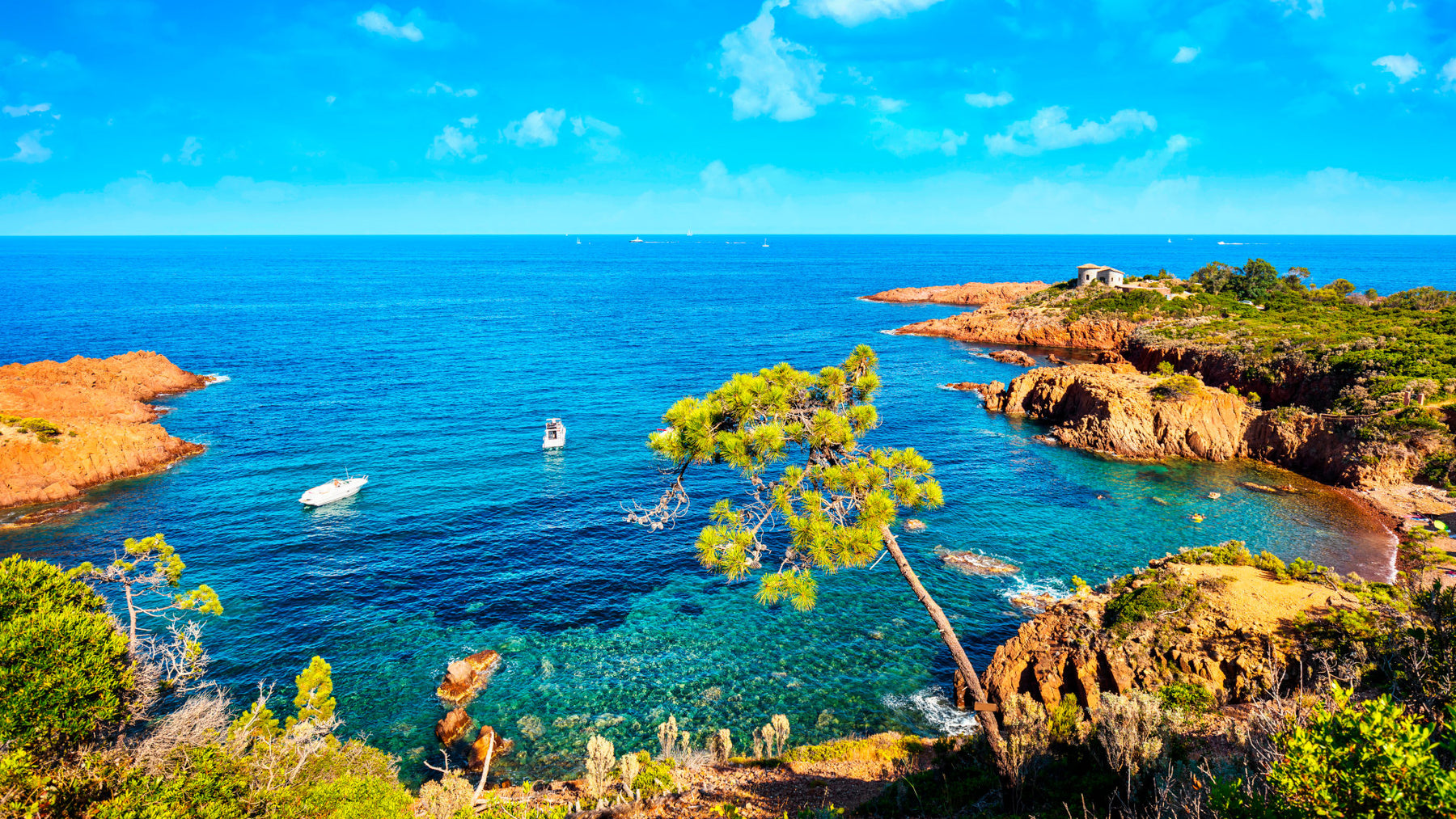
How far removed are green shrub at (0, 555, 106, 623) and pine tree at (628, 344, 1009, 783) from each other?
12965 millimetres

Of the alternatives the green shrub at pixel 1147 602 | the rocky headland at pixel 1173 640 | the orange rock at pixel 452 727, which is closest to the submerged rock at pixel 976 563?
the rocky headland at pixel 1173 640

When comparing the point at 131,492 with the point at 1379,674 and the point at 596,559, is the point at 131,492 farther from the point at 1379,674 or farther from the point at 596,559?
the point at 1379,674

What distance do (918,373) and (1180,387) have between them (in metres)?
30.5

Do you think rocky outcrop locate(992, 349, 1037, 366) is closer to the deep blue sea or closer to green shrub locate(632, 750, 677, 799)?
the deep blue sea

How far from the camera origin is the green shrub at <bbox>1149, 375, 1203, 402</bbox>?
52625mm

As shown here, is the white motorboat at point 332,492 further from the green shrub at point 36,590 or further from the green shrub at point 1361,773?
the green shrub at point 1361,773

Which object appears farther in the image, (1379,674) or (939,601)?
(939,601)

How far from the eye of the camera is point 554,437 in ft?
176

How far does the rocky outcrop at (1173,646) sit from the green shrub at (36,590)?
87.5 feet

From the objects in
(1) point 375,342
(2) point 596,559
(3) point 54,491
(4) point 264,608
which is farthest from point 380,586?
(1) point 375,342

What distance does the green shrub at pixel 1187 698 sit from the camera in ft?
69.6

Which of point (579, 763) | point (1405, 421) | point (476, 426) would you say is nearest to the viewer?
point (579, 763)

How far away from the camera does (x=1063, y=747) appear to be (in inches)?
738

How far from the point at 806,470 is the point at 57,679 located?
16598mm
